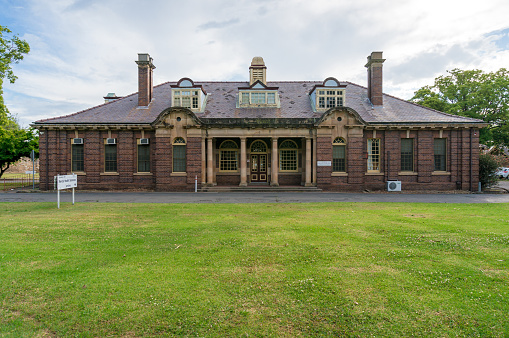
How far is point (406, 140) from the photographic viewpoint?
2350 centimetres

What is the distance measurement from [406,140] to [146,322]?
2475 cm

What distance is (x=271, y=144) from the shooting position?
24.8 metres

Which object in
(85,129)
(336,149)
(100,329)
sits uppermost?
(85,129)

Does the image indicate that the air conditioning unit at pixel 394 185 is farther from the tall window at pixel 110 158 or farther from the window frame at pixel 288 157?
the tall window at pixel 110 158

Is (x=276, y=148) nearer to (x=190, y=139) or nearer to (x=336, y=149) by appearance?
(x=336, y=149)

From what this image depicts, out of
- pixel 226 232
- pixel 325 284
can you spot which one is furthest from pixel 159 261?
pixel 325 284

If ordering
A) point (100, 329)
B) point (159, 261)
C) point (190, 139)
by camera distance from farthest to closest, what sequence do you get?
point (190, 139)
point (159, 261)
point (100, 329)

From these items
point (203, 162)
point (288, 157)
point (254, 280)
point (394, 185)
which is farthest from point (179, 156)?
point (254, 280)

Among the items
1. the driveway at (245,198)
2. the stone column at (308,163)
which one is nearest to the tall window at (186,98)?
the driveway at (245,198)

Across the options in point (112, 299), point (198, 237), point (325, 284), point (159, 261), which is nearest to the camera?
point (112, 299)

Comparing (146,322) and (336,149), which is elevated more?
(336,149)

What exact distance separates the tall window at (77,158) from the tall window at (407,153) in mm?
26847

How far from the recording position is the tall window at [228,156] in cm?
2545

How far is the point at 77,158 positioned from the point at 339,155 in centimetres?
2193
